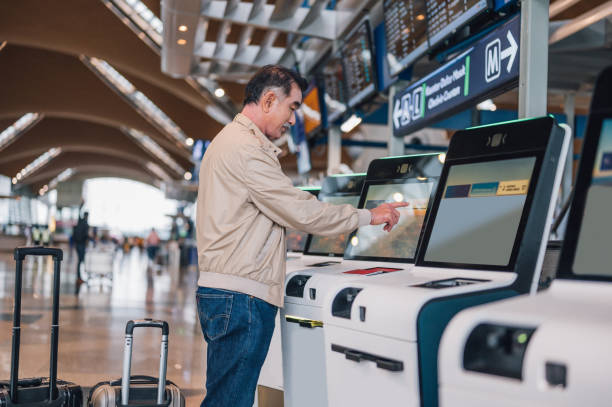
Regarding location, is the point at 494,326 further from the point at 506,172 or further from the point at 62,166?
the point at 62,166

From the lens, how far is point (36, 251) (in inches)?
109

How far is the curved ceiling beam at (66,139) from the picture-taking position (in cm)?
3177

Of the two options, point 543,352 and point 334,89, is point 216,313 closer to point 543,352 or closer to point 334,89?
point 543,352

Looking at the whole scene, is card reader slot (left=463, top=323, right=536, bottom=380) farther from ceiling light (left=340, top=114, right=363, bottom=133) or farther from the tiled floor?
ceiling light (left=340, top=114, right=363, bottom=133)

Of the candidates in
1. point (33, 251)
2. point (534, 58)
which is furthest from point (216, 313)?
point (534, 58)

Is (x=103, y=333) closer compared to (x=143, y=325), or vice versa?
(x=143, y=325)

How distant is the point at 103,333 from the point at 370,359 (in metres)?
5.15

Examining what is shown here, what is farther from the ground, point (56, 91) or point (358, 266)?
point (56, 91)

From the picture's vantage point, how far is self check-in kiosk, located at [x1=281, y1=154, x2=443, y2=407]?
2.41 metres

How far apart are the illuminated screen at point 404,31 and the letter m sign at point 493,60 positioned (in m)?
1.19

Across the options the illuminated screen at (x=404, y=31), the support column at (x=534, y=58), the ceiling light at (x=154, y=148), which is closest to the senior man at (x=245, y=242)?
the support column at (x=534, y=58)

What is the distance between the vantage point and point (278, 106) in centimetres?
236

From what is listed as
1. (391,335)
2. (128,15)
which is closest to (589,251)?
(391,335)

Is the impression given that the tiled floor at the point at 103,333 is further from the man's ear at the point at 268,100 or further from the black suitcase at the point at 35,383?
the man's ear at the point at 268,100
